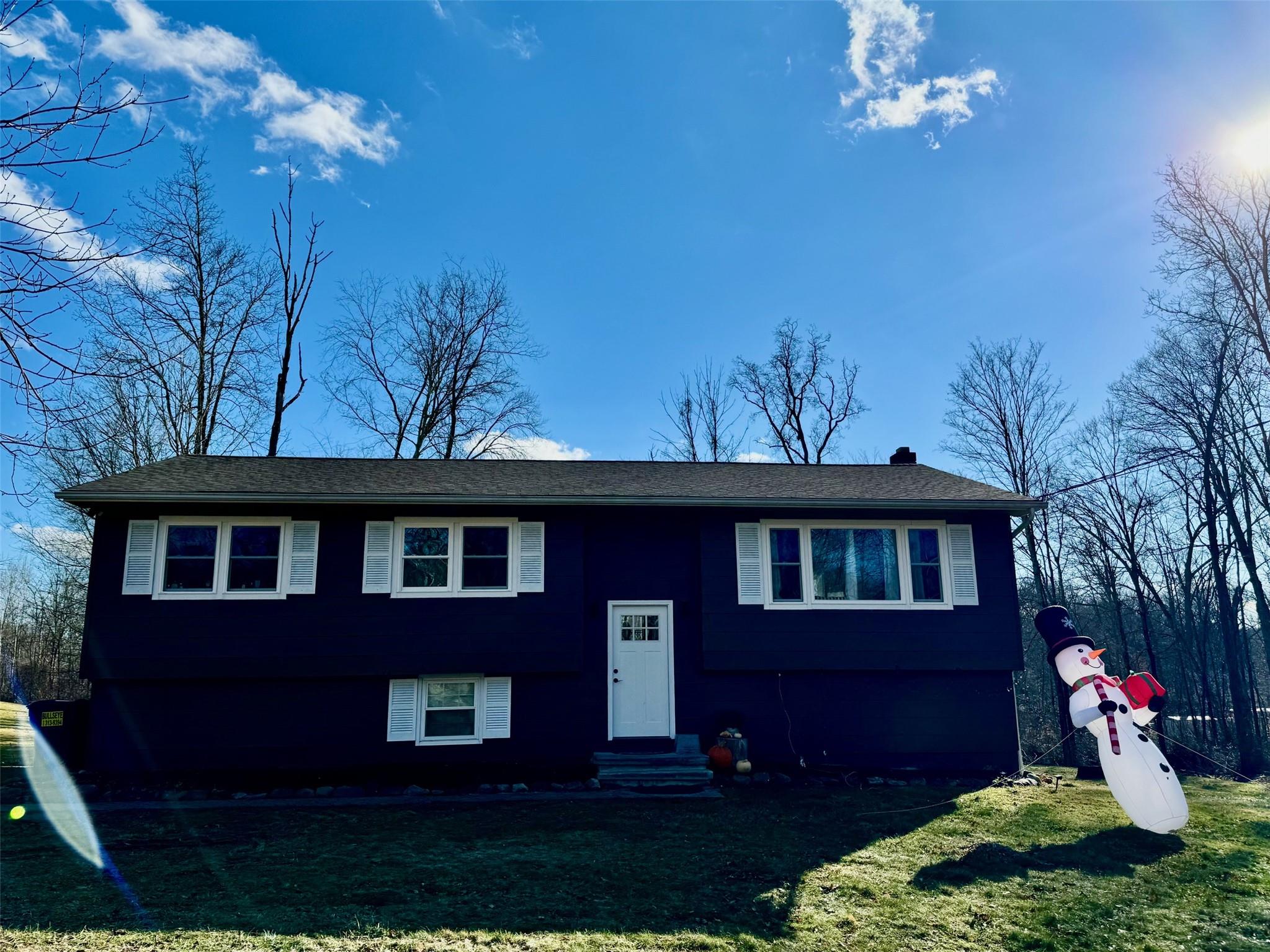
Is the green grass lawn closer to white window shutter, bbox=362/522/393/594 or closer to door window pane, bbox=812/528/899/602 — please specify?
white window shutter, bbox=362/522/393/594

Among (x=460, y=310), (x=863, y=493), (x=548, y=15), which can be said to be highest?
(x=460, y=310)

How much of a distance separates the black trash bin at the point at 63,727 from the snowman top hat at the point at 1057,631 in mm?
11845

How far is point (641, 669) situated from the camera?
37.1 feet

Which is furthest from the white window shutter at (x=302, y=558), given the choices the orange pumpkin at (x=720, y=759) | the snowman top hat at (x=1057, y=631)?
the snowman top hat at (x=1057, y=631)

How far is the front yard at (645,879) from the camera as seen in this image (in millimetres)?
5094

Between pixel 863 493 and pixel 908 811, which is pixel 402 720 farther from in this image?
pixel 863 493

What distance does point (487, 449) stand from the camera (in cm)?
2439

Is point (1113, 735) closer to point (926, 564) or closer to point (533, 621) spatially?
point (926, 564)

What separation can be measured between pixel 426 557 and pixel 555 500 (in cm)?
199

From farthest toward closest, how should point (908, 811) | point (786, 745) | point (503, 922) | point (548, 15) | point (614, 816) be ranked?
point (786, 745), point (548, 15), point (908, 811), point (614, 816), point (503, 922)

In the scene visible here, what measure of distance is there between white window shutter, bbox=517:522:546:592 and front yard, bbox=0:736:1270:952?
9.91 ft

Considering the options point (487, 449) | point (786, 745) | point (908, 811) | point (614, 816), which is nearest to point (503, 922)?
point (614, 816)

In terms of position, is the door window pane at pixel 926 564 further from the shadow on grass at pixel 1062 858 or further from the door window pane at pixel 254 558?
the door window pane at pixel 254 558

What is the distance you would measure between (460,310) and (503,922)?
22627 mm
